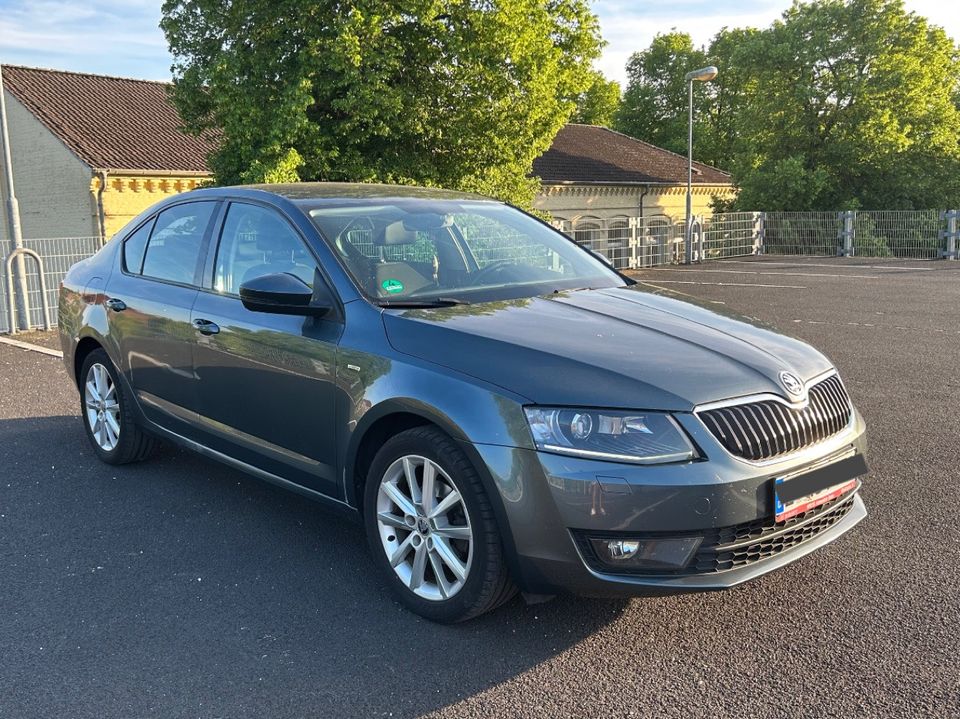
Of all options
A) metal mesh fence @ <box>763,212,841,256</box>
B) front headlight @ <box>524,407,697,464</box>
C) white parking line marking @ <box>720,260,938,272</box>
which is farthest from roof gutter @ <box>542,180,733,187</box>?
front headlight @ <box>524,407,697,464</box>

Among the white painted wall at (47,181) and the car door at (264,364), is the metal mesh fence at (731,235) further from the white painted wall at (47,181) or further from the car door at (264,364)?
the car door at (264,364)

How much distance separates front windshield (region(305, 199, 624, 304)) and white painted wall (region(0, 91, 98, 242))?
2588cm

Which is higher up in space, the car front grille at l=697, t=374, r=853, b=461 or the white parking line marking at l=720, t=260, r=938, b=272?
the car front grille at l=697, t=374, r=853, b=461

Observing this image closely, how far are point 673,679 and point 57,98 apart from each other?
3368 cm

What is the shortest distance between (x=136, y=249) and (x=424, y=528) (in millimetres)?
3010

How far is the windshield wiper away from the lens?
371 centimetres

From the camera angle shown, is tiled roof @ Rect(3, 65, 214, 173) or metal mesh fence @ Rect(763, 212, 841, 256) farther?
tiled roof @ Rect(3, 65, 214, 173)

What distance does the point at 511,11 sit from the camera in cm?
2022

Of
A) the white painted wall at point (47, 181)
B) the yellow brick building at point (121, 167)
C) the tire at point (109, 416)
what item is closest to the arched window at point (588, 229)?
the yellow brick building at point (121, 167)

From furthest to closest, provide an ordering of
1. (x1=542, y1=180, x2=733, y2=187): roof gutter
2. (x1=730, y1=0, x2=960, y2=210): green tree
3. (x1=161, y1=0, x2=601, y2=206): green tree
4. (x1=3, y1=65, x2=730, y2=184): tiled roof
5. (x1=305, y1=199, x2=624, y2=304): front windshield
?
(x1=730, y1=0, x2=960, y2=210): green tree → (x1=542, y1=180, x2=733, y2=187): roof gutter → (x1=3, y1=65, x2=730, y2=184): tiled roof → (x1=161, y1=0, x2=601, y2=206): green tree → (x1=305, y1=199, x2=624, y2=304): front windshield

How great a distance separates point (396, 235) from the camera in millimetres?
4207

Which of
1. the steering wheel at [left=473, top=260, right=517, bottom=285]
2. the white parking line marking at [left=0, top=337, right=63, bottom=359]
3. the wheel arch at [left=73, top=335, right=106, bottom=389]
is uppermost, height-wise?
the steering wheel at [left=473, top=260, right=517, bottom=285]

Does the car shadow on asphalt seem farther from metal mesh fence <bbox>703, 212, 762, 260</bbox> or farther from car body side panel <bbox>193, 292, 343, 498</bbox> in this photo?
metal mesh fence <bbox>703, 212, 762, 260</bbox>

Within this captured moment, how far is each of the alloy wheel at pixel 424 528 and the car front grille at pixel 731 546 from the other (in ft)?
1.68
